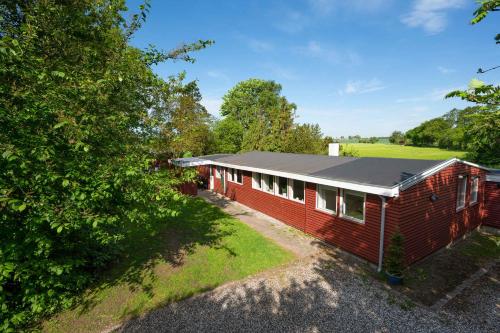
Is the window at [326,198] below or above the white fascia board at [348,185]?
below

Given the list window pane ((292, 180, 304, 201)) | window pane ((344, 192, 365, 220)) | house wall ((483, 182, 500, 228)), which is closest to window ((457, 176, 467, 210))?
house wall ((483, 182, 500, 228))

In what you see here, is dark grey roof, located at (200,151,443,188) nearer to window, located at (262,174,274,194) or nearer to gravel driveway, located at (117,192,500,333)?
window, located at (262,174,274,194)

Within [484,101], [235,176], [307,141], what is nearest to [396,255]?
[484,101]

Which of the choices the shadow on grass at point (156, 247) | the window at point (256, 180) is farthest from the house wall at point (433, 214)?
the window at point (256, 180)

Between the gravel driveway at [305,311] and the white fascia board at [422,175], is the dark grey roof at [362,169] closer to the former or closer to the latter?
the white fascia board at [422,175]

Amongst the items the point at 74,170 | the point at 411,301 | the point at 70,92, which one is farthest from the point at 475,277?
the point at 70,92

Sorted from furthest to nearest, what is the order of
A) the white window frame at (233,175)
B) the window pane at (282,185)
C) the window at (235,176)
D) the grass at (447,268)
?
the white window frame at (233,175) → the window at (235,176) → the window pane at (282,185) → the grass at (447,268)

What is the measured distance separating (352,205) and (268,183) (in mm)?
5970

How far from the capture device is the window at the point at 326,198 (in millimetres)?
10780

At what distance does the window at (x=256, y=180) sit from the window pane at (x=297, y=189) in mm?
3225

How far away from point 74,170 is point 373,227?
889cm

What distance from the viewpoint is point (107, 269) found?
8.42m

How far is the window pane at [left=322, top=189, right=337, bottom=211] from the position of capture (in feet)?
35.2

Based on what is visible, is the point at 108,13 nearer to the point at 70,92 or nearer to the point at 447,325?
the point at 70,92
